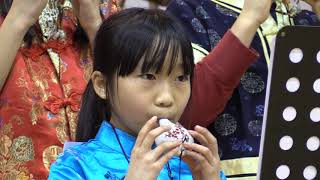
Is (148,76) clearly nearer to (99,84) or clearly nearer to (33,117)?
(99,84)

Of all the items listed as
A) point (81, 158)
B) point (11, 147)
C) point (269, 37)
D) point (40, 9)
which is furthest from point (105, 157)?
point (269, 37)

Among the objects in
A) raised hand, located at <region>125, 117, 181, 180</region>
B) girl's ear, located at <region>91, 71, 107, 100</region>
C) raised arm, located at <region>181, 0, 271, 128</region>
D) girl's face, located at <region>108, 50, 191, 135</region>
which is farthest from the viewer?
raised arm, located at <region>181, 0, 271, 128</region>

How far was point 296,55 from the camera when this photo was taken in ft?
3.79

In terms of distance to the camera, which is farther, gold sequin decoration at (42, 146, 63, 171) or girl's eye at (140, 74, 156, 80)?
gold sequin decoration at (42, 146, 63, 171)

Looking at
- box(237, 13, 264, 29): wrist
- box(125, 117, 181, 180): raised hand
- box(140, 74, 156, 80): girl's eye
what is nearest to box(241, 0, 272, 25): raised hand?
box(237, 13, 264, 29): wrist

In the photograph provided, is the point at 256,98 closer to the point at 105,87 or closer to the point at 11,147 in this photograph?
the point at 105,87

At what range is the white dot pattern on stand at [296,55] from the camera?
3.78 feet

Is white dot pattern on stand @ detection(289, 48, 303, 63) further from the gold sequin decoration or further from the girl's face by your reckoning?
the gold sequin decoration

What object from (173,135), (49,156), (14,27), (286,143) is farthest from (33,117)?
(286,143)

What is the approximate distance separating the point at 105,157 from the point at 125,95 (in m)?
0.12

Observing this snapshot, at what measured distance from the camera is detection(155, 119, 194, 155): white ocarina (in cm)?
117

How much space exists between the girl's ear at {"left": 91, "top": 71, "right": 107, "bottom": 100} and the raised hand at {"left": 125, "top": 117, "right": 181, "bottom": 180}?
216 millimetres

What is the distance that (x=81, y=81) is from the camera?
1613 millimetres

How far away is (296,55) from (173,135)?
25 cm
